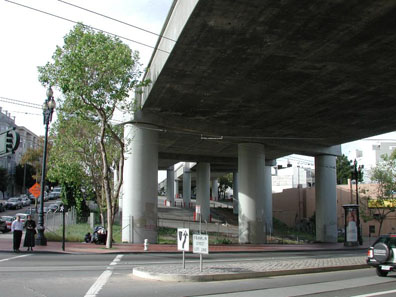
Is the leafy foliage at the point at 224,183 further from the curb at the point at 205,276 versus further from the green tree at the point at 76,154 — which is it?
the curb at the point at 205,276

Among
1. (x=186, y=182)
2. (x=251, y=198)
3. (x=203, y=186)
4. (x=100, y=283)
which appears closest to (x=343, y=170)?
(x=186, y=182)

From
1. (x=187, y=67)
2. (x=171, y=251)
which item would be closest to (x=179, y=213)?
(x=171, y=251)

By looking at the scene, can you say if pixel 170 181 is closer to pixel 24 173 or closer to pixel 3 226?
pixel 3 226

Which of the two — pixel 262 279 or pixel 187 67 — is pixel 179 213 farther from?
pixel 262 279

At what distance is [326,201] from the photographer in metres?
42.4

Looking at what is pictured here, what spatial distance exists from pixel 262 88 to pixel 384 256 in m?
13.3

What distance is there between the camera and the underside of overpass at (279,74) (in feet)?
52.7

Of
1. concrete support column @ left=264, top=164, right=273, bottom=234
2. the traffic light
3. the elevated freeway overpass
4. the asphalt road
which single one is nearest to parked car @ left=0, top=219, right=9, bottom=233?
the elevated freeway overpass

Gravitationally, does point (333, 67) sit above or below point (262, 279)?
above

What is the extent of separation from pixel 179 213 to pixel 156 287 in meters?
50.6

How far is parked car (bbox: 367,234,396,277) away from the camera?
1391cm

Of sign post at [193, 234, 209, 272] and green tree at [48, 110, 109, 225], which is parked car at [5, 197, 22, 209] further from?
sign post at [193, 234, 209, 272]

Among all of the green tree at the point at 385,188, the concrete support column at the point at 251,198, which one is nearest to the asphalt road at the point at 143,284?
the concrete support column at the point at 251,198

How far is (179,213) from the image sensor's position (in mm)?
61188
